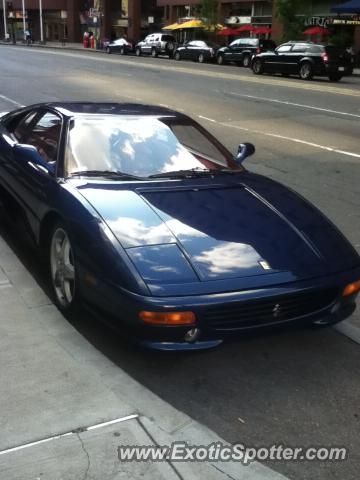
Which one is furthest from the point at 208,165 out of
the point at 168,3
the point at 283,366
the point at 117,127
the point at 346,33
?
the point at 168,3

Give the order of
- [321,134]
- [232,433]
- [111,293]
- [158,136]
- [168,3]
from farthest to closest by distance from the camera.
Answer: [168,3], [321,134], [158,136], [111,293], [232,433]

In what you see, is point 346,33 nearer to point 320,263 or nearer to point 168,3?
point 168,3

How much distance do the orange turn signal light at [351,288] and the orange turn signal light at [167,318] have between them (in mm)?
1006

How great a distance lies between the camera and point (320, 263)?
3.42m

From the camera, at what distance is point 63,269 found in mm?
3926

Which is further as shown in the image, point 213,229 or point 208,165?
point 208,165

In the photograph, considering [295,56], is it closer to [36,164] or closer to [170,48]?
[170,48]

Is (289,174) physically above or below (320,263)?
below

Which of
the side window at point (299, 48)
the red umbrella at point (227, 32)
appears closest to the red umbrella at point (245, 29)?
→ the red umbrella at point (227, 32)

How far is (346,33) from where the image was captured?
1406 inches

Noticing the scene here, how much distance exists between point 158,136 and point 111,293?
179cm

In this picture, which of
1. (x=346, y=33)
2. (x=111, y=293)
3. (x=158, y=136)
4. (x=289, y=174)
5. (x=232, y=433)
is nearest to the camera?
(x=232, y=433)

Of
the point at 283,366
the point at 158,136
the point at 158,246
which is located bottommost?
the point at 283,366

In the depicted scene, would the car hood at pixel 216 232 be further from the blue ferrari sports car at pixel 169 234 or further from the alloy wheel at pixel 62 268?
the alloy wheel at pixel 62 268
